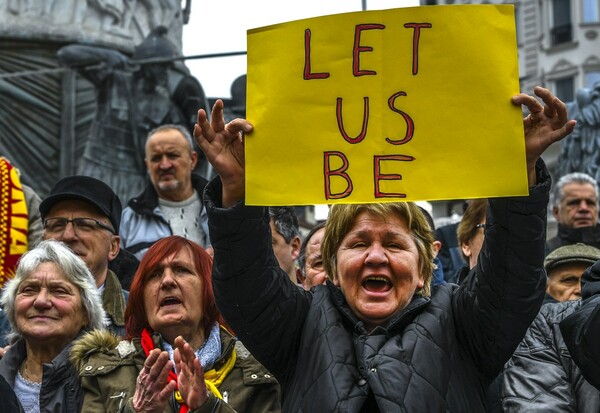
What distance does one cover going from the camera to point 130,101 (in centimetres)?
1681

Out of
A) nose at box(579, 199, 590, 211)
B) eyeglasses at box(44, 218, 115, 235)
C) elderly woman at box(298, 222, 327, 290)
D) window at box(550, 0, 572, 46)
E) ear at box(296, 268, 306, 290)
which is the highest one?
window at box(550, 0, 572, 46)

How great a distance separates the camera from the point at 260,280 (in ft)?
13.5

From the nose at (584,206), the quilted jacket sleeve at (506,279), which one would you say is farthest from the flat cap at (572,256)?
the quilted jacket sleeve at (506,279)

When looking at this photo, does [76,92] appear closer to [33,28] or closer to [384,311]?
[33,28]

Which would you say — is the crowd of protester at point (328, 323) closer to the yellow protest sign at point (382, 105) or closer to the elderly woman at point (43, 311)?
the elderly woman at point (43, 311)

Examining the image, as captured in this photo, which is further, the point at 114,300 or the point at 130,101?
the point at 130,101

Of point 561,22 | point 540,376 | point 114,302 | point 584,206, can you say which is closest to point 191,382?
point 540,376

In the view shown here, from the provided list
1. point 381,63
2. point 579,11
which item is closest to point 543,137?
point 381,63

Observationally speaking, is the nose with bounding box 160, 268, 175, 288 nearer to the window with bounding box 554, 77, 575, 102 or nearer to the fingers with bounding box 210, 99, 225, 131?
the fingers with bounding box 210, 99, 225, 131

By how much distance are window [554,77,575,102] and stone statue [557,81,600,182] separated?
3479 cm

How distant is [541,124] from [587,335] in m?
0.69

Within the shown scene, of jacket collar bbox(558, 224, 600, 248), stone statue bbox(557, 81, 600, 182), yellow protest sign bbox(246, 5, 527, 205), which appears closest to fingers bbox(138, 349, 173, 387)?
yellow protest sign bbox(246, 5, 527, 205)

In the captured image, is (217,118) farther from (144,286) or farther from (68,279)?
(68,279)

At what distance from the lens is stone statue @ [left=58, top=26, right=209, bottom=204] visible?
53.8 feet
